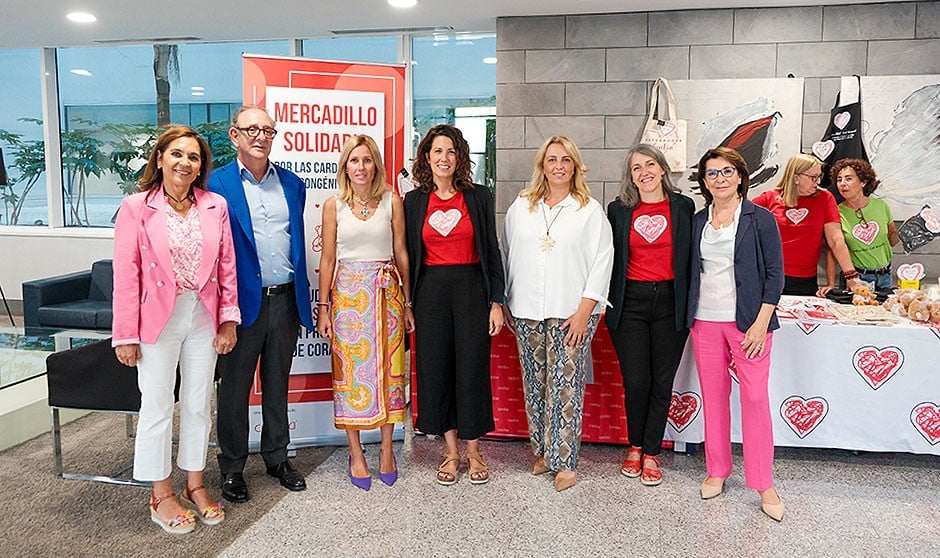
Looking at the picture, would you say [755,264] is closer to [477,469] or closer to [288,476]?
[477,469]

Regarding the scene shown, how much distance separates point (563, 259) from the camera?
302cm

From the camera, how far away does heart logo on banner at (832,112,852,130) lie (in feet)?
14.9

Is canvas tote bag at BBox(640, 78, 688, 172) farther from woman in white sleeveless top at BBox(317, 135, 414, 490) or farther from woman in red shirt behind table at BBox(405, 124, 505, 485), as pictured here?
woman in white sleeveless top at BBox(317, 135, 414, 490)

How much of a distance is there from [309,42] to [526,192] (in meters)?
3.75

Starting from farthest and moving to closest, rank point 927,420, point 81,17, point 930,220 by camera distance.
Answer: point 81,17, point 930,220, point 927,420

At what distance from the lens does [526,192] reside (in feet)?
10.4

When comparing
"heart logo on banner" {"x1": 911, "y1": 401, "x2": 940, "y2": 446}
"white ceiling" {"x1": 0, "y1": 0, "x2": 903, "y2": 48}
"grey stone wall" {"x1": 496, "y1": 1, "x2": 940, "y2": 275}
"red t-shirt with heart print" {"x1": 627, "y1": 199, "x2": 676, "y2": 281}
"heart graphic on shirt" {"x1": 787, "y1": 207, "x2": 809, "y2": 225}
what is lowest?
"heart logo on banner" {"x1": 911, "y1": 401, "x2": 940, "y2": 446}

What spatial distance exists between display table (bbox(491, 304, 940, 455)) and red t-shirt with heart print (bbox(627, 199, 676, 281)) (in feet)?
1.74

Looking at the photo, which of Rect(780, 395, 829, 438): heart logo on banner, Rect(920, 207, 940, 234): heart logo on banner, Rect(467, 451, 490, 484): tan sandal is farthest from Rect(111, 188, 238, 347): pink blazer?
Rect(920, 207, 940, 234): heart logo on banner

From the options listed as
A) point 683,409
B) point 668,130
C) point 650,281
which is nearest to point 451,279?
point 650,281

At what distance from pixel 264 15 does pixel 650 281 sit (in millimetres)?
3465

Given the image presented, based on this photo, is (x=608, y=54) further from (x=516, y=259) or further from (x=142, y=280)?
(x=142, y=280)

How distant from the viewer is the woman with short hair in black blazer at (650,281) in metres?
3.02

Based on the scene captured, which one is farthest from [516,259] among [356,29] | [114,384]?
[356,29]
